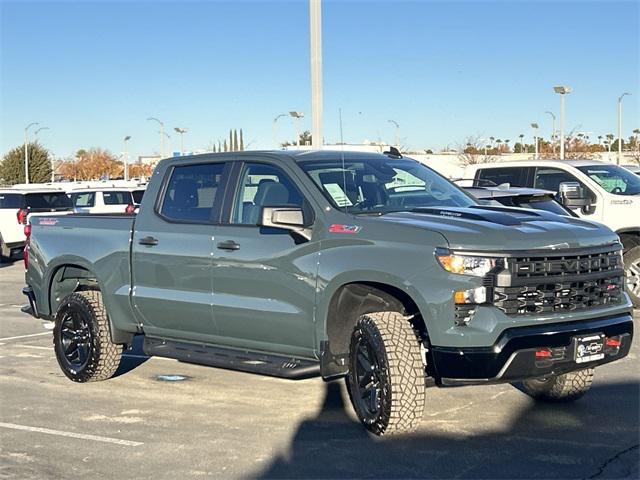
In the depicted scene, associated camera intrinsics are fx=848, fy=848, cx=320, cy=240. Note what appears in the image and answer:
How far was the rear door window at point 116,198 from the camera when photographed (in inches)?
956

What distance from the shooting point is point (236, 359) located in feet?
21.2

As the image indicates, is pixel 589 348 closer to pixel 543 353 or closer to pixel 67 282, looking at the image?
pixel 543 353

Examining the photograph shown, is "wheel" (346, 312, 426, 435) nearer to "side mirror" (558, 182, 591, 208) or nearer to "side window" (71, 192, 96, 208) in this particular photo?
"side mirror" (558, 182, 591, 208)

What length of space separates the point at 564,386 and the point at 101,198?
1958 centimetres

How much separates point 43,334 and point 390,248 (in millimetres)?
6412

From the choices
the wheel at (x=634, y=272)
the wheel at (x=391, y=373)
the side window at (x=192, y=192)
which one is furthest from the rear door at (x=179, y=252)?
the wheel at (x=634, y=272)

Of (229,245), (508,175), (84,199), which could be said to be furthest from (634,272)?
(84,199)

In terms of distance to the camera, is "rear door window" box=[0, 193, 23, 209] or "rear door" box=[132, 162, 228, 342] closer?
"rear door" box=[132, 162, 228, 342]

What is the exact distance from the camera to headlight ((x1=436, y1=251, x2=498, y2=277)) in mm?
5199

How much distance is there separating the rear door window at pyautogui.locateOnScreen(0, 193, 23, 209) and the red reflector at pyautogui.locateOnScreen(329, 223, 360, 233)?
1589 cm

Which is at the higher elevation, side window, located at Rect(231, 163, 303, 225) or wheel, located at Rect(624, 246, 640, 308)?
side window, located at Rect(231, 163, 303, 225)

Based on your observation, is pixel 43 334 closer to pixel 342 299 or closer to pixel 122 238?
pixel 122 238

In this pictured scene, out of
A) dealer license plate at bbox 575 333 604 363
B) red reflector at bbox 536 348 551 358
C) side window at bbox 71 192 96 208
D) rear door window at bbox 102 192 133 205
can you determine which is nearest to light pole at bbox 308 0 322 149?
dealer license plate at bbox 575 333 604 363

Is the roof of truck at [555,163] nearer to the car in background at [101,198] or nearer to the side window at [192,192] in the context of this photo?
the side window at [192,192]
